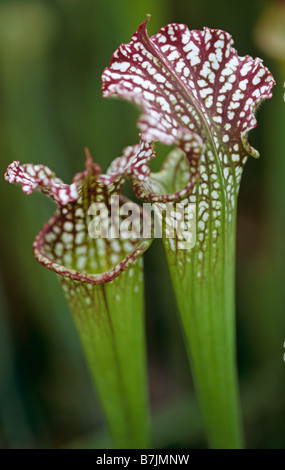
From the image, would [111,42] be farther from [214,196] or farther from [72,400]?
[72,400]

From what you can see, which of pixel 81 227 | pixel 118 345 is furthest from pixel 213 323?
pixel 81 227

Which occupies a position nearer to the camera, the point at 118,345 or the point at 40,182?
the point at 40,182

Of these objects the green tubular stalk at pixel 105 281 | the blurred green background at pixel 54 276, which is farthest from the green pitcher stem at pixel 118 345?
the blurred green background at pixel 54 276

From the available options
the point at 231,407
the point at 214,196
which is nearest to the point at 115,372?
the point at 231,407

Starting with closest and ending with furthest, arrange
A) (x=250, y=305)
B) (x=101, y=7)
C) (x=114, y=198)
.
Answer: (x=114, y=198) < (x=101, y=7) < (x=250, y=305)

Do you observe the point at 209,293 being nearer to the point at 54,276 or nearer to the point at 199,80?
the point at 199,80

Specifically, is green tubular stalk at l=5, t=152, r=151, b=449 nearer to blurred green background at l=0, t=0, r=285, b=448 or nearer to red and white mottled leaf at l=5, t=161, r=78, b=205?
red and white mottled leaf at l=5, t=161, r=78, b=205
